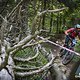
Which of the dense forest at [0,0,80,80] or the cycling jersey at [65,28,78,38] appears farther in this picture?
the cycling jersey at [65,28,78,38]

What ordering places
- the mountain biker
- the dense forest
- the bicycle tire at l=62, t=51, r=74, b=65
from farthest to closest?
the bicycle tire at l=62, t=51, r=74, b=65 < the mountain biker < the dense forest

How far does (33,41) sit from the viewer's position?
31.2 ft

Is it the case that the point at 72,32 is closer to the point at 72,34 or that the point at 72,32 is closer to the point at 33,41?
the point at 72,34

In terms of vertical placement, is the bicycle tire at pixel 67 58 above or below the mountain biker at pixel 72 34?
below

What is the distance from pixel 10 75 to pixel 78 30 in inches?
195

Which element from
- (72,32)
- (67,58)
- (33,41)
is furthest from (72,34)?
(33,41)

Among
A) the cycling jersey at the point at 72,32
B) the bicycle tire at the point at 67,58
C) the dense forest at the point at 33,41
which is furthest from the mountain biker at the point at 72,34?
the dense forest at the point at 33,41

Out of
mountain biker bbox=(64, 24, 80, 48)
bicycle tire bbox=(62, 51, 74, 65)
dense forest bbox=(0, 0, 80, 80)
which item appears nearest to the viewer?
dense forest bbox=(0, 0, 80, 80)

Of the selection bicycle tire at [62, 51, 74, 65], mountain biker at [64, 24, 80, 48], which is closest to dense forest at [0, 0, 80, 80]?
bicycle tire at [62, 51, 74, 65]

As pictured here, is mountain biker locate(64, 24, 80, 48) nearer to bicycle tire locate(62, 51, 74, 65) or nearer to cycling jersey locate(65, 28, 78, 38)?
cycling jersey locate(65, 28, 78, 38)

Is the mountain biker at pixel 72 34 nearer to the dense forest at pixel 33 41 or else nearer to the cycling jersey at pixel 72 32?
the cycling jersey at pixel 72 32

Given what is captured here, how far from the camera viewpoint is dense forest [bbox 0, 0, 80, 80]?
471cm

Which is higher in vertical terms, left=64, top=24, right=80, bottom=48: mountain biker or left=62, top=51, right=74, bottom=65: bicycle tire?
left=64, top=24, right=80, bottom=48: mountain biker

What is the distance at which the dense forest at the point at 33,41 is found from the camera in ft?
15.4
